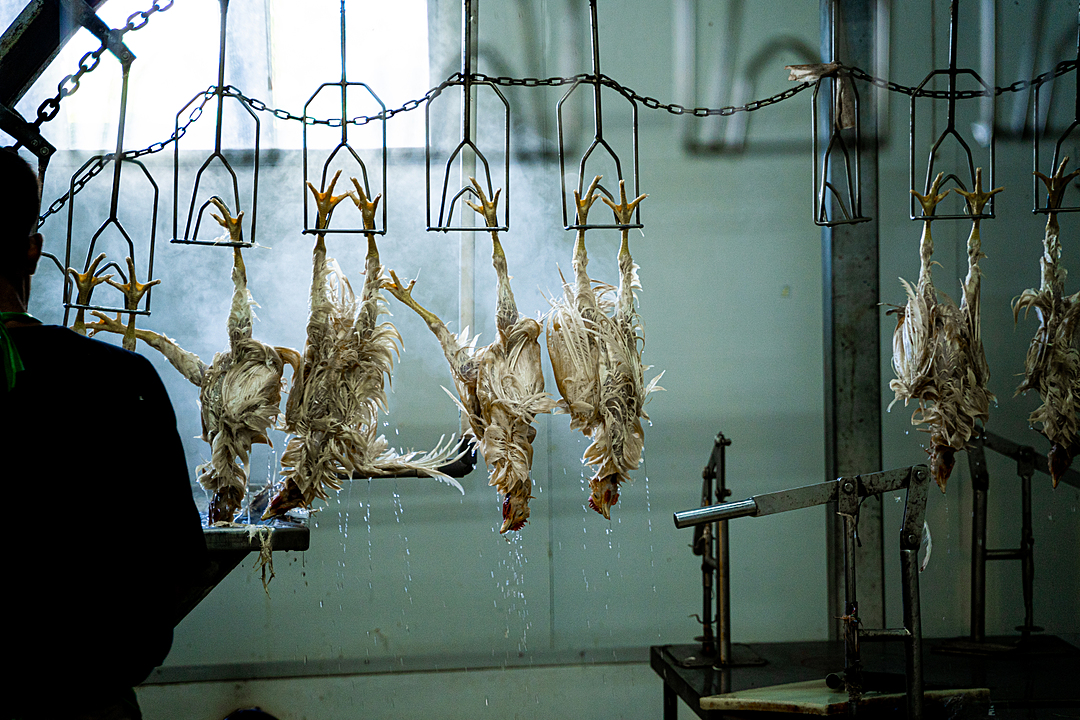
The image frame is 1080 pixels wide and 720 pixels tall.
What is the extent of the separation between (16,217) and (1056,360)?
3139 millimetres

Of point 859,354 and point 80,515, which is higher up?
point 859,354

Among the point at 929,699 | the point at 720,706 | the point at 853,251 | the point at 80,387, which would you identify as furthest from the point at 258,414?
the point at 853,251

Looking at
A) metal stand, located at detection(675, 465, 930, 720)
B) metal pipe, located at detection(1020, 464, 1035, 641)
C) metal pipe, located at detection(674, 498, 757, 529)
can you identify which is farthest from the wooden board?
metal pipe, located at detection(1020, 464, 1035, 641)

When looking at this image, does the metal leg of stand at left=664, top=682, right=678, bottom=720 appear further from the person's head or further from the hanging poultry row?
the person's head

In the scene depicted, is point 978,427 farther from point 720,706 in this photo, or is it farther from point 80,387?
point 80,387

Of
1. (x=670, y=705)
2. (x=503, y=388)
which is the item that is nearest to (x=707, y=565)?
(x=670, y=705)

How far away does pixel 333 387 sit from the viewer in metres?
2.67

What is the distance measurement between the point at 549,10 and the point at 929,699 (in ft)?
10.3

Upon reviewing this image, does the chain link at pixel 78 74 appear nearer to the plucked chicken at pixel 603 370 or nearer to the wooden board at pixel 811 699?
the plucked chicken at pixel 603 370

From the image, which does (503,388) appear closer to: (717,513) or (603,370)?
(603,370)

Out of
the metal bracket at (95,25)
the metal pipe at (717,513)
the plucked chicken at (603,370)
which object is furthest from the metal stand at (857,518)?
the metal bracket at (95,25)

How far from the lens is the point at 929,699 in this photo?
228cm

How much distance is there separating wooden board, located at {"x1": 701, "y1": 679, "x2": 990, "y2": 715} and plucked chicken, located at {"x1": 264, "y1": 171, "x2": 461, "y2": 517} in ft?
4.29

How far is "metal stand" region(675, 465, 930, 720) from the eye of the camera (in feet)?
6.21
